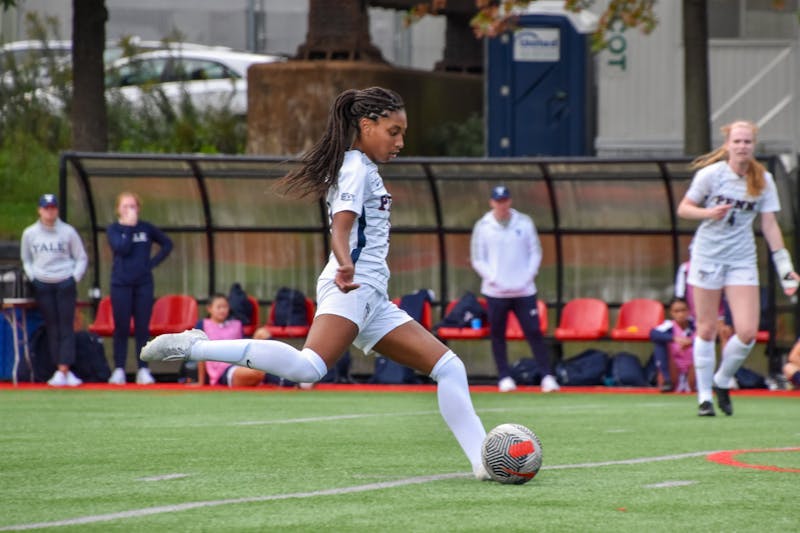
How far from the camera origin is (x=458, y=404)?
24.8 ft

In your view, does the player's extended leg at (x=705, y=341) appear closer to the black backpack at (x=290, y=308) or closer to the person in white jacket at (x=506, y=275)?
the person in white jacket at (x=506, y=275)

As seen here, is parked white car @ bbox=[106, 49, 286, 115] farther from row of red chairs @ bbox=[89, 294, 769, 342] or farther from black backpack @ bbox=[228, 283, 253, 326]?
black backpack @ bbox=[228, 283, 253, 326]

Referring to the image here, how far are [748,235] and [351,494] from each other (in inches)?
221

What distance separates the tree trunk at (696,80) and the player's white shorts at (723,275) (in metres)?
8.20

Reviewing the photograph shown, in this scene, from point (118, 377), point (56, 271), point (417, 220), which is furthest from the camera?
point (417, 220)

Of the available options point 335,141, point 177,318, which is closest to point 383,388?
point 177,318

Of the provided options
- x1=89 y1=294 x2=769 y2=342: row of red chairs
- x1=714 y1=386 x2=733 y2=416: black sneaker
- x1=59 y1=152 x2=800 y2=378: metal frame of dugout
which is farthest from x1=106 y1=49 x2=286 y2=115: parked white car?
x1=714 y1=386 x2=733 y2=416: black sneaker

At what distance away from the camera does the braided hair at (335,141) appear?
24.8 ft

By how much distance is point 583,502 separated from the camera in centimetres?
689

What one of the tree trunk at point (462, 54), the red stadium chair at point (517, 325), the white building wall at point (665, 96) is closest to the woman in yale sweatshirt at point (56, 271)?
the red stadium chair at point (517, 325)

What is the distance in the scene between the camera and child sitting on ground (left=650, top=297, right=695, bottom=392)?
1714cm

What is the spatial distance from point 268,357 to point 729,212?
17.5 feet

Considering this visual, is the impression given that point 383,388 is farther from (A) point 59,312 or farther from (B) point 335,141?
(B) point 335,141

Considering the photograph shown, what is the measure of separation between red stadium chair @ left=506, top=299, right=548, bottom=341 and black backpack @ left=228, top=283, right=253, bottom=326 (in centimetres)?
301
